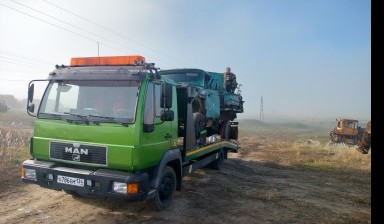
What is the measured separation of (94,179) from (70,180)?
1.62 feet

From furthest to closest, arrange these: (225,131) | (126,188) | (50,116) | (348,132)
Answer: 1. (348,132)
2. (225,131)
3. (50,116)
4. (126,188)

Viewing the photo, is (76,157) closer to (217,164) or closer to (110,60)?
(110,60)

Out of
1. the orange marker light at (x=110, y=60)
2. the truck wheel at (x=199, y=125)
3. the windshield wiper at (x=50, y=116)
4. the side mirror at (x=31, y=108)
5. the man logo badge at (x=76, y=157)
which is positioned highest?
the orange marker light at (x=110, y=60)

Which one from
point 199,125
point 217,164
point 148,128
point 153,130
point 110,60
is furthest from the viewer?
point 217,164

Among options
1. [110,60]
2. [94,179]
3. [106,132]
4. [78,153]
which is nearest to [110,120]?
[106,132]

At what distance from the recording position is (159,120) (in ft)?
18.8

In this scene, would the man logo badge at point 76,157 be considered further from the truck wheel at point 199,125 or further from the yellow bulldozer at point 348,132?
the yellow bulldozer at point 348,132

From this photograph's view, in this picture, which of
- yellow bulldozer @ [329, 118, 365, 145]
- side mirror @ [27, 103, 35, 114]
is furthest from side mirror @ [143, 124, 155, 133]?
yellow bulldozer @ [329, 118, 365, 145]

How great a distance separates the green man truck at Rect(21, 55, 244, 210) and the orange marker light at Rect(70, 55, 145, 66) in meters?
0.02

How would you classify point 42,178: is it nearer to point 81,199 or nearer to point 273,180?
point 81,199

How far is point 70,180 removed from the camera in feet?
17.0

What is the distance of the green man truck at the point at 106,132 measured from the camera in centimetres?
506

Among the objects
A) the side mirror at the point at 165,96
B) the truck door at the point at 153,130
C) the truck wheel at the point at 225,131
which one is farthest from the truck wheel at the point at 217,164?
the side mirror at the point at 165,96

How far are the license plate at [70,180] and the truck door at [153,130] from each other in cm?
107
